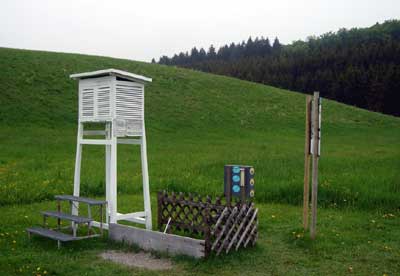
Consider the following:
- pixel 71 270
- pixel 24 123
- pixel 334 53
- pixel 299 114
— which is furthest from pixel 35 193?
pixel 334 53

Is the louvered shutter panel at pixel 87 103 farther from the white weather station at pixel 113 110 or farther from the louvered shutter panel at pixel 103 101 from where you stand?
the louvered shutter panel at pixel 103 101

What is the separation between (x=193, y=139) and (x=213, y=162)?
15466 millimetres

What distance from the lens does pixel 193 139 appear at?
1439 inches

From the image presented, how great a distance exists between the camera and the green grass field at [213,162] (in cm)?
851

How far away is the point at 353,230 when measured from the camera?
10344 mm

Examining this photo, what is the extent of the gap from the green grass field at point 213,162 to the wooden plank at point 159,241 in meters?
0.22

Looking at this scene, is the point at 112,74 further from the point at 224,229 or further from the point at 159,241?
the point at 224,229

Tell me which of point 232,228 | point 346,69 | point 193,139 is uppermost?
point 346,69

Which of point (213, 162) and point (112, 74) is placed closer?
point (112, 74)

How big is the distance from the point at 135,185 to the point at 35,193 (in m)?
3.41

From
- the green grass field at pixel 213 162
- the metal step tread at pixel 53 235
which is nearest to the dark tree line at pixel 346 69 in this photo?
the green grass field at pixel 213 162

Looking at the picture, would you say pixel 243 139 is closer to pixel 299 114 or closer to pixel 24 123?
pixel 299 114

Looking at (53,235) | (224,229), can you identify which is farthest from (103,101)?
(224,229)

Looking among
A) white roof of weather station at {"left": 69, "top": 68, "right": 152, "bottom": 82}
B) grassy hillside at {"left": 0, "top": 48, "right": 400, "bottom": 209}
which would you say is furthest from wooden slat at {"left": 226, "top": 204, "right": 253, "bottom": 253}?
grassy hillside at {"left": 0, "top": 48, "right": 400, "bottom": 209}
